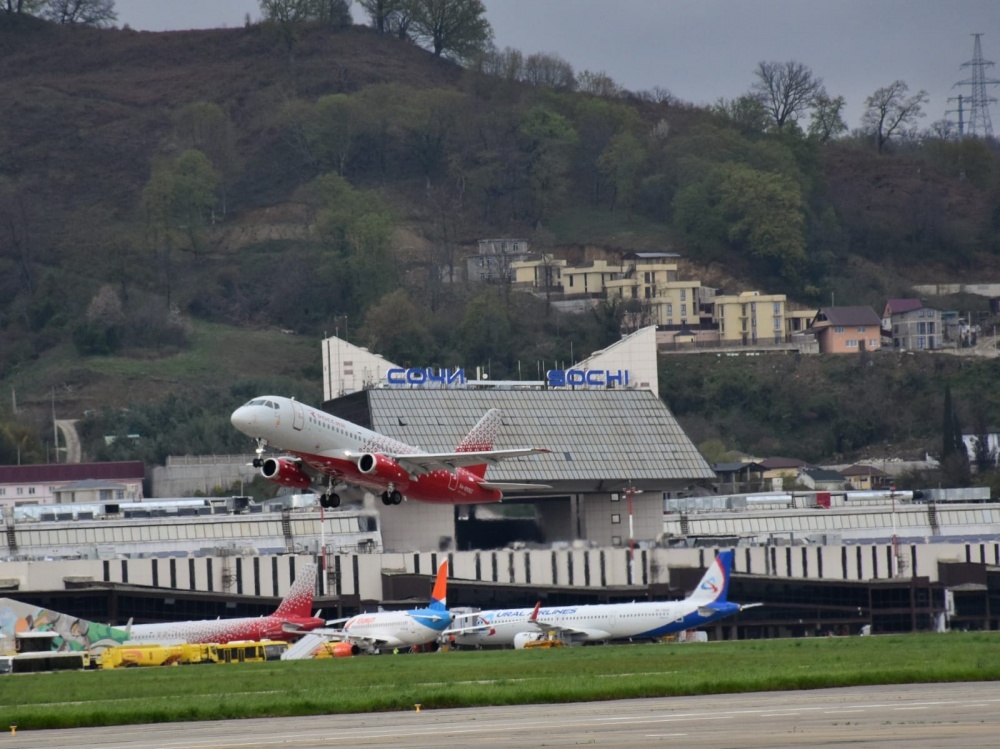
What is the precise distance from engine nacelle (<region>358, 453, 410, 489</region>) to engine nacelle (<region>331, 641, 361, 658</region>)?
78.3 feet

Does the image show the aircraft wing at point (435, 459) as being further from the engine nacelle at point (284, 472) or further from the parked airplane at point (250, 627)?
the parked airplane at point (250, 627)

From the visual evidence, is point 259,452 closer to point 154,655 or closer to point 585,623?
point 154,655

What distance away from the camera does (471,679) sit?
266 feet

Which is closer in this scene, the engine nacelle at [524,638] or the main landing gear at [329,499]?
the main landing gear at [329,499]

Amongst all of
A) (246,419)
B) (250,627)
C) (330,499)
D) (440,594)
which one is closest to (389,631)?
(440,594)

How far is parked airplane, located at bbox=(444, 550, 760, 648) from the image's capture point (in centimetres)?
12000

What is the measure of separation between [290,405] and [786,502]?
348 feet

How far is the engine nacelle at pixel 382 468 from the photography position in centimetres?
9044

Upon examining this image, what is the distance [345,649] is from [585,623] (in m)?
15.9

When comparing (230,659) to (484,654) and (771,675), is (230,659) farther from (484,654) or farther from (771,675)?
(771,675)

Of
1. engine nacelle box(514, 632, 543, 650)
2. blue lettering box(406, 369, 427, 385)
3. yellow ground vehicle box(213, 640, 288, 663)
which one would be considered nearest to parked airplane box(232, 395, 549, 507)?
yellow ground vehicle box(213, 640, 288, 663)

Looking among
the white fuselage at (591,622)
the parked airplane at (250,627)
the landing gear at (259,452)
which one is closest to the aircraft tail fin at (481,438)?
the white fuselage at (591,622)

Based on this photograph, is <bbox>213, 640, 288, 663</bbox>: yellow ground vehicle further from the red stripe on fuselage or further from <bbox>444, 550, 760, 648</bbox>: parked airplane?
the red stripe on fuselage

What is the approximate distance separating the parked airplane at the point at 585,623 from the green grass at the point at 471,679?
971 centimetres
